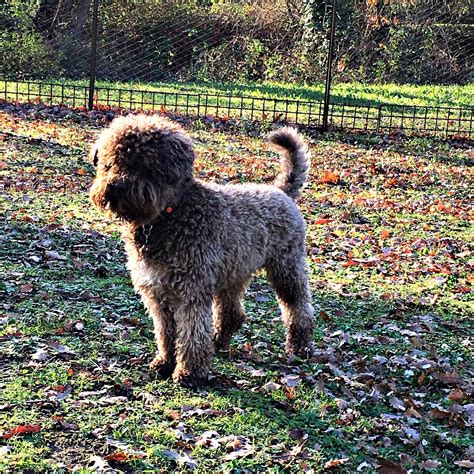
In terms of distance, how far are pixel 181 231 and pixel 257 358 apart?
122cm

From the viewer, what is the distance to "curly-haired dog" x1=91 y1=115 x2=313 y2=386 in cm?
430

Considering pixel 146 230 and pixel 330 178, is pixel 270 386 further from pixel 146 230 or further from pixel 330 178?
pixel 330 178

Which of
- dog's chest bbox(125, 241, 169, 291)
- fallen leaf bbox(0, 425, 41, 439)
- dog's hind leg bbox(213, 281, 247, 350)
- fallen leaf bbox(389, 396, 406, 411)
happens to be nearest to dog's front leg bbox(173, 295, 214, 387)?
dog's chest bbox(125, 241, 169, 291)

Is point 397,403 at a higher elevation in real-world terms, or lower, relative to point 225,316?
lower

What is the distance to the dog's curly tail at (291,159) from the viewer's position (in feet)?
18.1

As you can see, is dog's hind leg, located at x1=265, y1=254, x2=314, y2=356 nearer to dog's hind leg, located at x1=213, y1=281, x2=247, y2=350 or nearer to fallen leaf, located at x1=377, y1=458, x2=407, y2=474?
dog's hind leg, located at x1=213, y1=281, x2=247, y2=350

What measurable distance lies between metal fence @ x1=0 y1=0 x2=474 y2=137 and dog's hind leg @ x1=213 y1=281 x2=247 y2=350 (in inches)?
512

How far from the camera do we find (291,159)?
219 inches

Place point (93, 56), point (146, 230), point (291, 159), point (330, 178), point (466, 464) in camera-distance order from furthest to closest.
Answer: point (93, 56) < point (330, 178) < point (291, 159) < point (146, 230) < point (466, 464)

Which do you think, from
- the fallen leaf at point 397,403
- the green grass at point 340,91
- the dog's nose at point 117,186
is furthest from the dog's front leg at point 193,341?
the green grass at point 340,91

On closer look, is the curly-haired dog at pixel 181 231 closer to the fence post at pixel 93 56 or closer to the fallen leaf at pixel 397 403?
the fallen leaf at pixel 397 403

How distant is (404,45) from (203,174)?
41.9ft

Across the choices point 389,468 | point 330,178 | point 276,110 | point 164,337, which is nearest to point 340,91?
point 276,110

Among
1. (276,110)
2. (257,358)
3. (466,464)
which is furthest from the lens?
(276,110)
